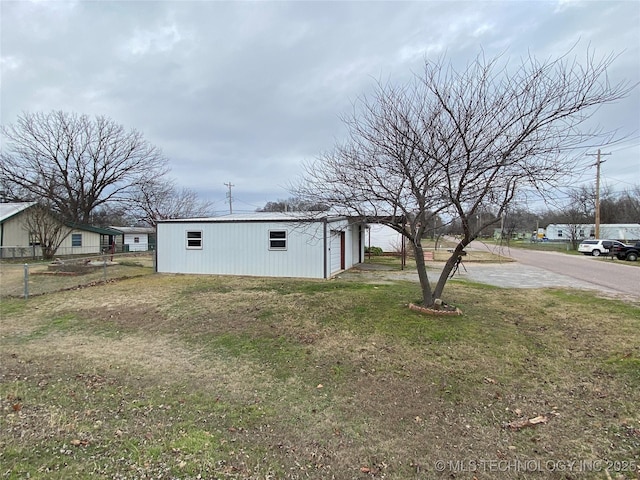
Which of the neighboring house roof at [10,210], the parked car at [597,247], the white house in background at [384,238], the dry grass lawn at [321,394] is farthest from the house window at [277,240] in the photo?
the parked car at [597,247]

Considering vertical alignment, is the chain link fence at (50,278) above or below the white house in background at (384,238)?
below

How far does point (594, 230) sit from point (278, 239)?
42.5 metres

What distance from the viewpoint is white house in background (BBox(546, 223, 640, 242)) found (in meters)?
36.8

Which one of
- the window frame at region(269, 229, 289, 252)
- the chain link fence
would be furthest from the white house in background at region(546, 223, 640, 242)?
the chain link fence

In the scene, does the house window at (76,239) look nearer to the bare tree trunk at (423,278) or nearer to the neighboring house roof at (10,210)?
the neighboring house roof at (10,210)

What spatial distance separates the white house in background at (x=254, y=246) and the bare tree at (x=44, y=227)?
42.1 feet

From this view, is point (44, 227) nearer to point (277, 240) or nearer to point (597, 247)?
point (277, 240)

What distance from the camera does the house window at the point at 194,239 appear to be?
46.6ft

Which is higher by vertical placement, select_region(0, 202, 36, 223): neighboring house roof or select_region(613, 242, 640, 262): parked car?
select_region(0, 202, 36, 223): neighboring house roof

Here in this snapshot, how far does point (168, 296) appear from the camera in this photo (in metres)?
8.91

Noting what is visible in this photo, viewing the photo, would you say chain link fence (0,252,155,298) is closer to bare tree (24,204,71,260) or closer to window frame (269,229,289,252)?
window frame (269,229,289,252)

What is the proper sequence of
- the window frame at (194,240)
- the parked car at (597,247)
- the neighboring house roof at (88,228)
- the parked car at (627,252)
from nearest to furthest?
the window frame at (194,240), the parked car at (627,252), the neighboring house roof at (88,228), the parked car at (597,247)

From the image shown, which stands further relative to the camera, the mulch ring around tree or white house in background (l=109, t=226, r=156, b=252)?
white house in background (l=109, t=226, r=156, b=252)

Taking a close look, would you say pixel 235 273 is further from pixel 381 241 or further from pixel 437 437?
pixel 381 241
